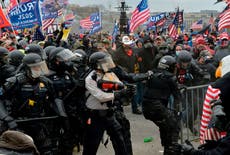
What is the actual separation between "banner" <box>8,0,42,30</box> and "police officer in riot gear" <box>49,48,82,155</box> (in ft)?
16.6

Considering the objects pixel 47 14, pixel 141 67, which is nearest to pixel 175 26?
pixel 47 14

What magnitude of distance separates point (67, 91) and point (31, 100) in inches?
39.8

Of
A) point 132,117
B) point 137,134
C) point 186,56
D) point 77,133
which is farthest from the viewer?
point 132,117

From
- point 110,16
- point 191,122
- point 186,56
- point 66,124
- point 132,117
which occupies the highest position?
point 186,56

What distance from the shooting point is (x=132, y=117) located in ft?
35.8

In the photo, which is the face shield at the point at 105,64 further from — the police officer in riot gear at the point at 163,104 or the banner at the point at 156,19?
the banner at the point at 156,19

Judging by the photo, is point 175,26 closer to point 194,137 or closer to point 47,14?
point 47,14

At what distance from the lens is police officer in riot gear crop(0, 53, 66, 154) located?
590cm

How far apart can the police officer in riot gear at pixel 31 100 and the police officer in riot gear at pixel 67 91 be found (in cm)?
61

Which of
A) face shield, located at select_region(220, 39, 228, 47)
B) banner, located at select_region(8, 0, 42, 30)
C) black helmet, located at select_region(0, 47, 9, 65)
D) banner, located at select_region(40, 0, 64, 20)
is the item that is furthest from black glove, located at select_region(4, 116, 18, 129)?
banner, located at select_region(40, 0, 64, 20)

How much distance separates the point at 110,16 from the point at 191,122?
9129 centimetres

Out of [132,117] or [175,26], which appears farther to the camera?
[175,26]

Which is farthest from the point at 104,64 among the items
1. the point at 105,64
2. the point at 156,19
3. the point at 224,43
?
the point at 156,19

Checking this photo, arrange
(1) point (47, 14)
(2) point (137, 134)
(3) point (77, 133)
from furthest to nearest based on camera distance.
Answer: (1) point (47, 14)
(2) point (137, 134)
(3) point (77, 133)
